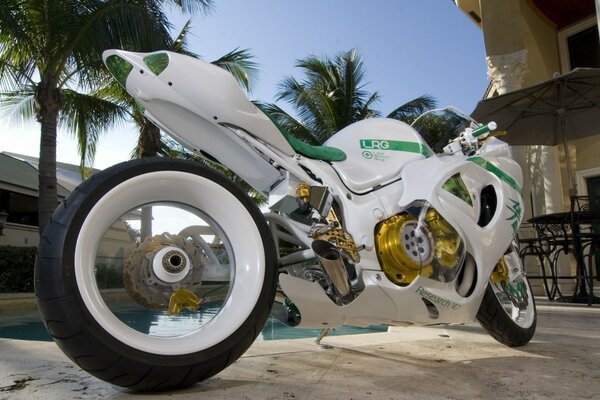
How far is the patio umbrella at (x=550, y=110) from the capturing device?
5.10 m

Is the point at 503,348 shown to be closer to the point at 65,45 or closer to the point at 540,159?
the point at 540,159

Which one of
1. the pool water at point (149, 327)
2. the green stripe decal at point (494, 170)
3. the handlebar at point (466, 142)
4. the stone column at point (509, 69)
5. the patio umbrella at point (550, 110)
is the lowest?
the pool water at point (149, 327)

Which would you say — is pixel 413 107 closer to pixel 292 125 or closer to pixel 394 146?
pixel 292 125

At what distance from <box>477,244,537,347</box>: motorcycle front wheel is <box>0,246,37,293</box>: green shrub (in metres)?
9.57

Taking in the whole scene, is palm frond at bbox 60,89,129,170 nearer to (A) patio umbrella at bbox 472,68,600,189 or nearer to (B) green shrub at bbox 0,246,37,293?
(B) green shrub at bbox 0,246,37,293

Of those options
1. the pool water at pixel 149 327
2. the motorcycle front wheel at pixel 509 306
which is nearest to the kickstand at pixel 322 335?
the pool water at pixel 149 327

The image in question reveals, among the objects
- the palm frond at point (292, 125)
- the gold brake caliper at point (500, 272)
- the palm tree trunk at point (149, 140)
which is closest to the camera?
the gold brake caliper at point (500, 272)

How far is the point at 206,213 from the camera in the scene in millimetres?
1565

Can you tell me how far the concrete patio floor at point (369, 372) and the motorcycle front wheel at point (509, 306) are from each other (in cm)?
9

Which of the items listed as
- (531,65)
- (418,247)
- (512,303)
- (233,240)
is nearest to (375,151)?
(418,247)

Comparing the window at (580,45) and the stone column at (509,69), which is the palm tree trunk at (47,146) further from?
the window at (580,45)

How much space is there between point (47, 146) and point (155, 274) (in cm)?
881

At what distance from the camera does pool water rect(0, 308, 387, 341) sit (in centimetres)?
152

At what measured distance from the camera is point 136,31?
7.64 metres
